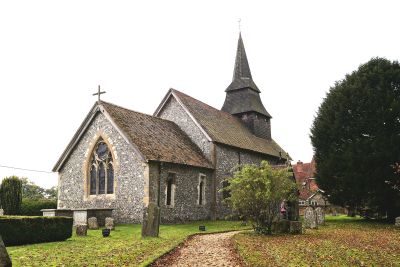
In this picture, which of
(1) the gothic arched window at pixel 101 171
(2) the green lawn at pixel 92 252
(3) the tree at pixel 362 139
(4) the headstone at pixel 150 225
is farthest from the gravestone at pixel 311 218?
(1) the gothic arched window at pixel 101 171

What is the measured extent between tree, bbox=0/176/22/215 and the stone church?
261cm

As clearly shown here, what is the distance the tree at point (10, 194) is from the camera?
2573 centimetres

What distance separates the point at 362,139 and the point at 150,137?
560 inches

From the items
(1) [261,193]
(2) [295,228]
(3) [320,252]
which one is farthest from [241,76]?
(3) [320,252]

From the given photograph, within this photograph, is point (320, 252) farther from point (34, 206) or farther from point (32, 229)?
point (34, 206)

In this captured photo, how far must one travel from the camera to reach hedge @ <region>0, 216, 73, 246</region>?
14250 millimetres

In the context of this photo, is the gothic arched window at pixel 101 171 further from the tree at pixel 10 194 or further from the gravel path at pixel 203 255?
the gravel path at pixel 203 255

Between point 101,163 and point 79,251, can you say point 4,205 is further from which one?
point 79,251

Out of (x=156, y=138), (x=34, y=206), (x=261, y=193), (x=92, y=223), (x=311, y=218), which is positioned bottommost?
(x=92, y=223)

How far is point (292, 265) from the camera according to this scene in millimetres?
10031

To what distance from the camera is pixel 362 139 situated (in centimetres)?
2703

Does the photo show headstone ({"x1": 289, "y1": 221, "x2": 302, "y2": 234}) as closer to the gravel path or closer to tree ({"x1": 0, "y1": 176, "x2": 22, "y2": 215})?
the gravel path

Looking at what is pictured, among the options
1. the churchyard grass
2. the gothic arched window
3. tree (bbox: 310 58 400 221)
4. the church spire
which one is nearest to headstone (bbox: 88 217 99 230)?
the gothic arched window

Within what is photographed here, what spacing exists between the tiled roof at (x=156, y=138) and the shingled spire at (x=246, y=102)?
969 cm
